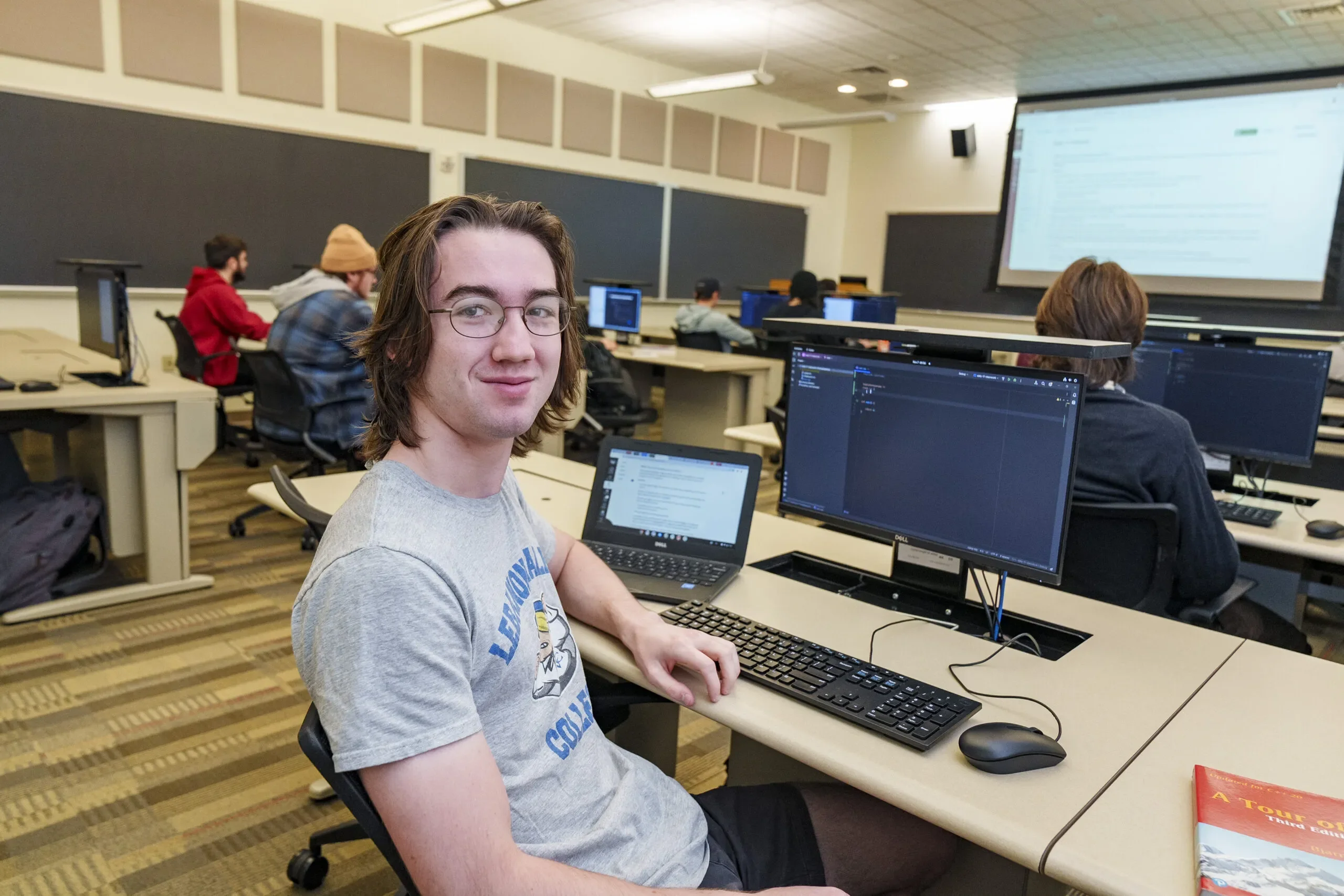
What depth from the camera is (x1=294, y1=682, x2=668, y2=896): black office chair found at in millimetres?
813

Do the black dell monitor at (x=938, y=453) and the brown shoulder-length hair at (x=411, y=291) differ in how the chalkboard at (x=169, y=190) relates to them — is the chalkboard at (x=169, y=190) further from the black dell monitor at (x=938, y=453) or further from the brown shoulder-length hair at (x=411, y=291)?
the brown shoulder-length hair at (x=411, y=291)

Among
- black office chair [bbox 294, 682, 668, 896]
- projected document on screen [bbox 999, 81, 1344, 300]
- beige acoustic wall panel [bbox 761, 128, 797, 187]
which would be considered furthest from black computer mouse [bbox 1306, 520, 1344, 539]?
beige acoustic wall panel [bbox 761, 128, 797, 187]

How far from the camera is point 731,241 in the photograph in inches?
348

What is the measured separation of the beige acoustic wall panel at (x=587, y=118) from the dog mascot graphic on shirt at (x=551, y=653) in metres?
6.84

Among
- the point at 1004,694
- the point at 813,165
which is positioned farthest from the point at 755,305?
the point at 1004,694

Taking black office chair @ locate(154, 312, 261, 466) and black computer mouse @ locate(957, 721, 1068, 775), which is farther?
black office chair @ locate(154, 312, 261, 466)

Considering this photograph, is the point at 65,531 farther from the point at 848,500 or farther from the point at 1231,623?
the point at 1231,623

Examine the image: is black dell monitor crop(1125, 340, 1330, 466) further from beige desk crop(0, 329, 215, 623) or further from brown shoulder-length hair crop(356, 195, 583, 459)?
beige desk crop(0, 329, 215, 623)

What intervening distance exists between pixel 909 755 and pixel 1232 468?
2449 mm

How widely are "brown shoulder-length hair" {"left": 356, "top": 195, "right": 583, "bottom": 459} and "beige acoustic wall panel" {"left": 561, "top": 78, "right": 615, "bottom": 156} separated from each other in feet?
22.0

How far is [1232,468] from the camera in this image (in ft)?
9.40

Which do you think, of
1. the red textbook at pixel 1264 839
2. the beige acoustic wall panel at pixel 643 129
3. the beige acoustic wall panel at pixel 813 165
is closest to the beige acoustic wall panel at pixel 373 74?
the beige acoustic wall panel at pixel 643 129

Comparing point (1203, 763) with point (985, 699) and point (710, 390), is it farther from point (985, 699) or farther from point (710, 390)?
point (710, 390)

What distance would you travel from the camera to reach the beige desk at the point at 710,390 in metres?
5.39
